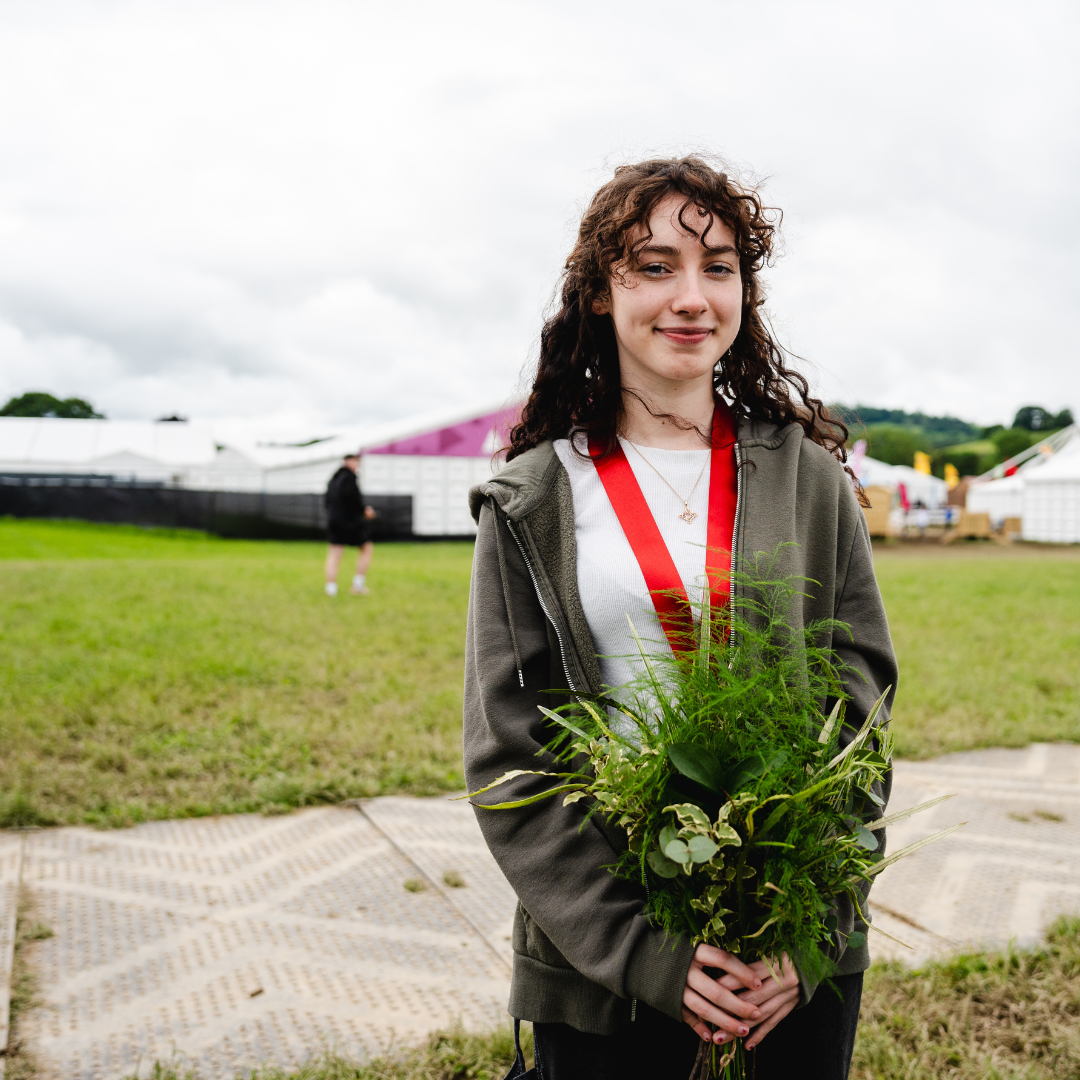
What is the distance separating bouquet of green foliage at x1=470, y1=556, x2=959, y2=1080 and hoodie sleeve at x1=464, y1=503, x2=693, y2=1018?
6 centimetres

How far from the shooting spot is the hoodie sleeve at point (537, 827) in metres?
1.33

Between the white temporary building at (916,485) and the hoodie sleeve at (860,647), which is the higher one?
the white temporary building at (916,485)

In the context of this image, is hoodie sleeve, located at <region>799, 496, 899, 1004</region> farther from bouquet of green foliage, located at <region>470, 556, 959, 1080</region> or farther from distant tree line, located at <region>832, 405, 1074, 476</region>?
distant tree line, located at <region>832, 405, 1074, 476</region>

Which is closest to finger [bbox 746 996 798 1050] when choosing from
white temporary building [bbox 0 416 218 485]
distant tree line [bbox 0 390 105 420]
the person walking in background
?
the person walking in background

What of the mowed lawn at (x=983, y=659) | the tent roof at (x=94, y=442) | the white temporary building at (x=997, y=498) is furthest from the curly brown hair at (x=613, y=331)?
the tent roof at (x=94, y=442)

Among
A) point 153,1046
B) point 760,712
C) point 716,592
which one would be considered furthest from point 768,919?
point 153,1046

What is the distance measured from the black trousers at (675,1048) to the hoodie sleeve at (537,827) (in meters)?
0.15

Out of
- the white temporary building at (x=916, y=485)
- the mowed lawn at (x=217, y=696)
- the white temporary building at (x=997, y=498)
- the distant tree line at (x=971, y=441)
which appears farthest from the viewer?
the distant tree line at (x=971, y=441)

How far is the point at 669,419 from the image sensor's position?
168 cm

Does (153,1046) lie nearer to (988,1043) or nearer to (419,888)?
(419,888)

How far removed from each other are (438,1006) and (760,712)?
1880 millimetres

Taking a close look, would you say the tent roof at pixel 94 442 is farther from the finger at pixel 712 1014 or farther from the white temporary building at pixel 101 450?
the finger at pixel 712 1014

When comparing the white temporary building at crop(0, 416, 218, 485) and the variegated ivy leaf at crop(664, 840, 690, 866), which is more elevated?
the white temporary building at crop(0, 416, 218, 485)

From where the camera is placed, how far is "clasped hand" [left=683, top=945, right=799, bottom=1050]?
4.10 feet
